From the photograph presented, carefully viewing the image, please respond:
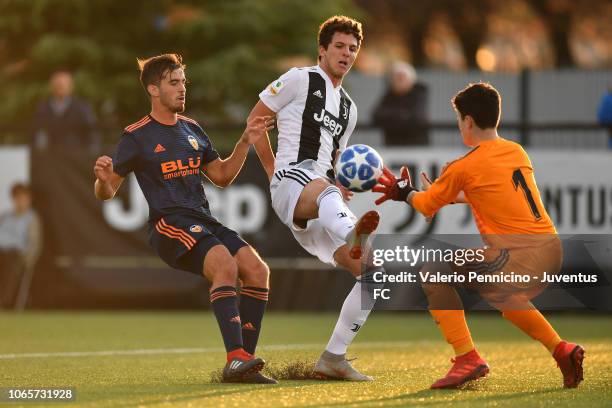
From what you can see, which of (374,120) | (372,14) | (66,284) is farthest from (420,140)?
(372,14)

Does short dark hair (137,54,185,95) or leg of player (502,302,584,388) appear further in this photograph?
short dark hair (137,54,185,95)

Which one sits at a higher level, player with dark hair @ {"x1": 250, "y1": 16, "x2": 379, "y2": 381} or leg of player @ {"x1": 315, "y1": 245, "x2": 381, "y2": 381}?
player with dark hair @ {"x1": 250, "y1": 16, "x2": 379, "y2": 381}

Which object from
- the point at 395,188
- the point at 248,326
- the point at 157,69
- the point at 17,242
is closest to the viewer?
the point at 395,188

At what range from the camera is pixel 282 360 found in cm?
968

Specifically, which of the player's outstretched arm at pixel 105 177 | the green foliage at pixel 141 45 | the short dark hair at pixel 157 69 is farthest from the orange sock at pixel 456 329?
the green foliage at pixel 141 45

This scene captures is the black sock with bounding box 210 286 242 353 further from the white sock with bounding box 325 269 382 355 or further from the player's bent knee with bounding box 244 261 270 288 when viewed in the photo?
the white sock with bounding box 325 269 382 355

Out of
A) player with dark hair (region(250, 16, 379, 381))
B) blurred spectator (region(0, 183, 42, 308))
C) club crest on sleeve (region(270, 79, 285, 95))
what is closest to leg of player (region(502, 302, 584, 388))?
player with dark hair (region(250, 16, 379, 381))

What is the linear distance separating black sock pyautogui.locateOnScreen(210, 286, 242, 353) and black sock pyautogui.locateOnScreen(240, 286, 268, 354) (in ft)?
0.90

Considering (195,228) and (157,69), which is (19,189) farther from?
(195,228)

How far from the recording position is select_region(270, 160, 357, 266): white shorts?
27.7ft

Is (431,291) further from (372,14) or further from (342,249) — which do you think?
(372,14)

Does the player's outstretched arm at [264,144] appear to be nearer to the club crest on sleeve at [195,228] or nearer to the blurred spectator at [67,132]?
the club crest on sleeve at [195,228]

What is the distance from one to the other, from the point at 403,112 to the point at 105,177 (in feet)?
25.7

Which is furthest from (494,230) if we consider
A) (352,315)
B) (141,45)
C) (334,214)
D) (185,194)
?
(141,45)
